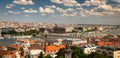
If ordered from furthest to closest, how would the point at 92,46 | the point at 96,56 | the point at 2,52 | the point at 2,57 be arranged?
the point at 92,46 → the point at 2,52 → the point at 2,57 → the point at 96,56

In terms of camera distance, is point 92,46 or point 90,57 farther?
point 92,46

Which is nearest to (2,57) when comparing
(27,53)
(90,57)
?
(27,53)

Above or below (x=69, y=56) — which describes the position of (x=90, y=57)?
below

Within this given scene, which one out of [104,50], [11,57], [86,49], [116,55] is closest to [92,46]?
[86,49]

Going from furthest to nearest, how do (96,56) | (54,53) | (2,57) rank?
(54,53), (2,57), (96,56)

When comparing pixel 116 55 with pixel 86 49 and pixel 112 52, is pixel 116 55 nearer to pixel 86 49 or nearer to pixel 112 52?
pixel 112 52

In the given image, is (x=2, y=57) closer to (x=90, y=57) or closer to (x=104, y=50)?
(x=90, y=57)

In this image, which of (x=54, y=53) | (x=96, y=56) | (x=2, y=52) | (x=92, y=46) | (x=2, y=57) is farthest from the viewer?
(x=92, y=46)

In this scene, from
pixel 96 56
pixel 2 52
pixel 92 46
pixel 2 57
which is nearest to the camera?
pixel 96 56

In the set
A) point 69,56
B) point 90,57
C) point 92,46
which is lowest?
point 92,46
